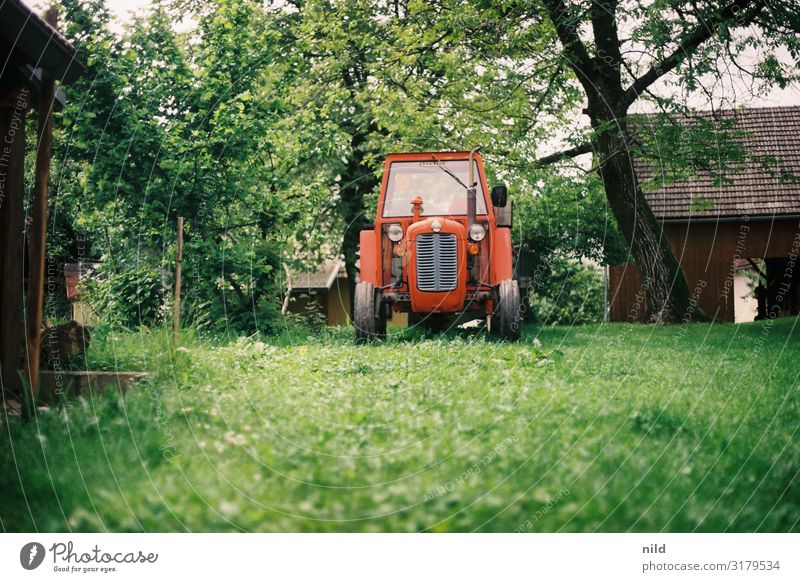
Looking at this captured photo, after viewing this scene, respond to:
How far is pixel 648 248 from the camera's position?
12.6 metres

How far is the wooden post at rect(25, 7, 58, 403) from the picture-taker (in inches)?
175

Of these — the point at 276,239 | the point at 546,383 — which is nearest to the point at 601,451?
the point at 546,383

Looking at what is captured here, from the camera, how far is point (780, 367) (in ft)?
19.6

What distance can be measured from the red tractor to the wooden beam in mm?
3870

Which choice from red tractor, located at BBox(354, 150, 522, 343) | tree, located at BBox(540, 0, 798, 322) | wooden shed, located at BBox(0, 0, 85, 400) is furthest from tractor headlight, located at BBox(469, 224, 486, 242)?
wooden shed, located at BBox(0, 0, 85, 400)

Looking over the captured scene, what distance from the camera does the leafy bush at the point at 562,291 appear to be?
48.4ft

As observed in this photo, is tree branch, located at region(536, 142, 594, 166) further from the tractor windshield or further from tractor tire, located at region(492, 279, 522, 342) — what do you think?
tractor tire, located at region(492, 279, 522, 342)

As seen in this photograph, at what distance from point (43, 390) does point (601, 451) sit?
3410mm

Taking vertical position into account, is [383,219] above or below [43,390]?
above

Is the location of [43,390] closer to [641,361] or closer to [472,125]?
[641,361]

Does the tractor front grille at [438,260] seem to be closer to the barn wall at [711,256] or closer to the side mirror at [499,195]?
the side mirror at [499,195]

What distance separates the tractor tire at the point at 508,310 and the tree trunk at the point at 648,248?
434cm

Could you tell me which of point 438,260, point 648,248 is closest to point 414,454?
point 438,260

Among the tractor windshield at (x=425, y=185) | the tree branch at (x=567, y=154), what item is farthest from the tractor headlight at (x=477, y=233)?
the tree branch at (x=567, y=154)
